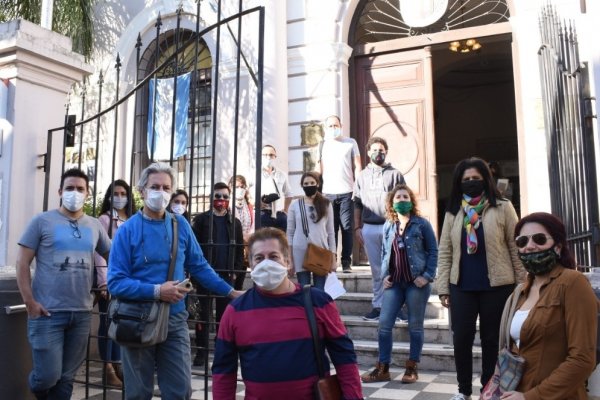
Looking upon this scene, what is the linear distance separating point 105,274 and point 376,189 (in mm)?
3187

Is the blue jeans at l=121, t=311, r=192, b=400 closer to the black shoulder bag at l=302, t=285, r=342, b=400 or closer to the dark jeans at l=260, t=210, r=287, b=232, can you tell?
the black shoulder bag at l=302, t=285, r=342, b=400

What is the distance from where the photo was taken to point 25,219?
5266 millimetres

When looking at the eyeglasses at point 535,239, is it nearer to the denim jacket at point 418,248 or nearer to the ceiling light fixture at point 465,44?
the denim jacket at point 418,248

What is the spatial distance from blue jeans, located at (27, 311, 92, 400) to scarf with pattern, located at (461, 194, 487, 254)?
2.79 meters

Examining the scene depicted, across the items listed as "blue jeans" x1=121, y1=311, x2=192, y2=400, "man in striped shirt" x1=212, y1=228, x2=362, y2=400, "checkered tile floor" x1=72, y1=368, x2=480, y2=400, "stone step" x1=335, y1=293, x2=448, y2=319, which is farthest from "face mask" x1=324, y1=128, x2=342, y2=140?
"man in striped shirt" x1=212, y1=228, x2=362, y2=400

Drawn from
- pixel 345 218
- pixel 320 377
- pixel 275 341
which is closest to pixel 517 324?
pixel 320 377

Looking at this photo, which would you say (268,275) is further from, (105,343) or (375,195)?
(375,195)

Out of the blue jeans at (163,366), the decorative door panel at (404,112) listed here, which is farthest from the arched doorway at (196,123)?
the blue jeans at (163,366)

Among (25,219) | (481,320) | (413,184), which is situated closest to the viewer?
(481,320)

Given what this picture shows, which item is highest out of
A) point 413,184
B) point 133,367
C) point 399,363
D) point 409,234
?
point 413,184

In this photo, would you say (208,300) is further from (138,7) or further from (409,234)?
(138,7)

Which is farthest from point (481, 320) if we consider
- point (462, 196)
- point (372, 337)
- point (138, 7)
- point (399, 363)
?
point (138, 7)

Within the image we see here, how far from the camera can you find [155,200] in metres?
3.72

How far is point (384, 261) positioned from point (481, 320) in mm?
1447
